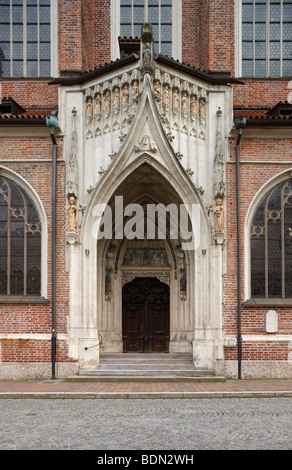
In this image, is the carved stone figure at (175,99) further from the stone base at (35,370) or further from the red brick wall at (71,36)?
the stone base at (35,370)

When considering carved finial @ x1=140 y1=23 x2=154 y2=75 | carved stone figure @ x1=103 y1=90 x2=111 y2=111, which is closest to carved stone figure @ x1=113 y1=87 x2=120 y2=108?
carved stone figure @ x1=103 y1=90 x2=111 y2=111

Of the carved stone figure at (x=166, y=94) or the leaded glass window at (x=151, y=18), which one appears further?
the leaded glass window at (x=151, y=18)

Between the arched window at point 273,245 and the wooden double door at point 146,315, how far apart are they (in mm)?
3426

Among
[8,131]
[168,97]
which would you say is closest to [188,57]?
[168,97]

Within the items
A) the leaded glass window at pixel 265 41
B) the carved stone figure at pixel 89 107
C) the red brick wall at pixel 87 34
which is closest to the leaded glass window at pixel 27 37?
the red brick wall at pixel 87 34

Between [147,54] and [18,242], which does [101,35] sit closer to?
[147,54]

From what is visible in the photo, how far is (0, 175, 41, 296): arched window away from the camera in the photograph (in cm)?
1373

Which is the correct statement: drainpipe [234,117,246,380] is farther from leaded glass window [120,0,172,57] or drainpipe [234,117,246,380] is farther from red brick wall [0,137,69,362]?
leaded glass window [120,0,172,57]

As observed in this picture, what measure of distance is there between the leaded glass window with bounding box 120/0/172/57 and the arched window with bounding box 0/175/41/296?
776 cm

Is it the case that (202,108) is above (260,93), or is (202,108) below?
below

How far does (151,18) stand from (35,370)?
12794 mm

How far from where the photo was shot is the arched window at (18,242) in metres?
13.7

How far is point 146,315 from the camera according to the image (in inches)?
621

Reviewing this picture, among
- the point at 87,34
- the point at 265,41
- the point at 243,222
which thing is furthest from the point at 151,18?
the point at 243,222
